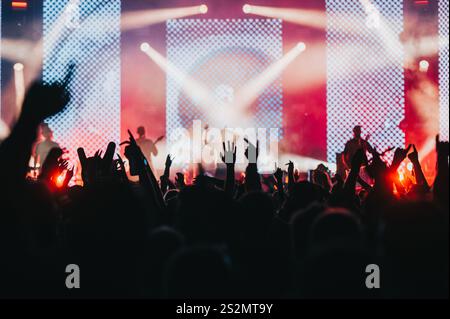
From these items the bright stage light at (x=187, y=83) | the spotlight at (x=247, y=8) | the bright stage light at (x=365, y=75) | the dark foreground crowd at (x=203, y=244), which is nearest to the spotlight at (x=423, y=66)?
the bright stage light at (x=365, y=75)

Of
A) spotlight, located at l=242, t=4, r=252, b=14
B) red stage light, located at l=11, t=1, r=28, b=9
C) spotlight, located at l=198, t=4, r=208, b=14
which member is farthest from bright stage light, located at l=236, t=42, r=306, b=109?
red stage light, located at l=11, t=1, r=28, b=9

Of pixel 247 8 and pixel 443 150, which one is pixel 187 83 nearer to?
pixel 247 8

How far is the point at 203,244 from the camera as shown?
7.75ft

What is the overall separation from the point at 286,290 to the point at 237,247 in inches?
12.4

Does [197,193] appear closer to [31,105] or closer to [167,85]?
[31,105]

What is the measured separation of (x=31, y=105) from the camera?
2607 mm

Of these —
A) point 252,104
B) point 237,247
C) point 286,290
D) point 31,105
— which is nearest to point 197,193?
point 237,247

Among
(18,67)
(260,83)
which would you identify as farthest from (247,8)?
(18,67)

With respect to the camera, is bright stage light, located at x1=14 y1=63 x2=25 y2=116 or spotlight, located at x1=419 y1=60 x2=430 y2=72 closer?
spotlight, located at x1=419 y1=60 x2=430 y2=72

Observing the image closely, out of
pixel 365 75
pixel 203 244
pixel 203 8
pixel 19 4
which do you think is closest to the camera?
pixel 203 244

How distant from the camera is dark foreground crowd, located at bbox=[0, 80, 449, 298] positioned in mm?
1989

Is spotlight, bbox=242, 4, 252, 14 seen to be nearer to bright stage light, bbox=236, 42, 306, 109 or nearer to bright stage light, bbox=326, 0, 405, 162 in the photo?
bright stage light, bbox=236, 42, 306, 109

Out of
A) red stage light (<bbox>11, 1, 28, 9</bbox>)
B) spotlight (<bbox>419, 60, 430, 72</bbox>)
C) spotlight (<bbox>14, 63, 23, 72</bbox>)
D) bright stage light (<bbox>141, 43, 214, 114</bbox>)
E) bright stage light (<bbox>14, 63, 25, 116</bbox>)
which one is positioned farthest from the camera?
bright stage light (<bbox>141, 43, 214, 114</bbox>)
